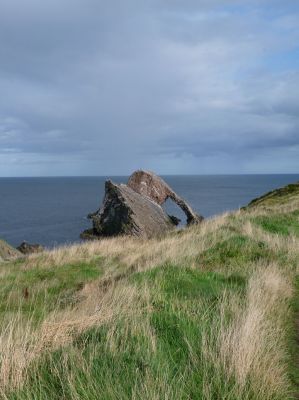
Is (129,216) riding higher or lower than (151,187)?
lower

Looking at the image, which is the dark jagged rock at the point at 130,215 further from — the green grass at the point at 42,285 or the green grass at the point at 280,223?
the green grass at the point at 42,285

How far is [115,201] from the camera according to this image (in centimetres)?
3331

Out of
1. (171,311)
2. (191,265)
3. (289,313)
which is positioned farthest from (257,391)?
(191,265)

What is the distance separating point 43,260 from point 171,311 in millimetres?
12400

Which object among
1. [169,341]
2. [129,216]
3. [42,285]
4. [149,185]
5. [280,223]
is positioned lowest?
[42,285]

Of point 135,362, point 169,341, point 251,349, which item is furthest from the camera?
point 169,341

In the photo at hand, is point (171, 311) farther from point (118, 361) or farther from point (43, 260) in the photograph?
point (43, 260)

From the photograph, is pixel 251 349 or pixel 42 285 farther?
pixel 42 285

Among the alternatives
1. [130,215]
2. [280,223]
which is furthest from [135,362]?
[130,215]

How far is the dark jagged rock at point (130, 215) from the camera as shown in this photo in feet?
103

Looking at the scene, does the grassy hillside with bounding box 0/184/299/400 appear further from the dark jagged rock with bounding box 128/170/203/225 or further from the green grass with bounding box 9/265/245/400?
the dark jagged rock with bounding box 128/170/203/225

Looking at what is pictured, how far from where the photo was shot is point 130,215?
104 feet

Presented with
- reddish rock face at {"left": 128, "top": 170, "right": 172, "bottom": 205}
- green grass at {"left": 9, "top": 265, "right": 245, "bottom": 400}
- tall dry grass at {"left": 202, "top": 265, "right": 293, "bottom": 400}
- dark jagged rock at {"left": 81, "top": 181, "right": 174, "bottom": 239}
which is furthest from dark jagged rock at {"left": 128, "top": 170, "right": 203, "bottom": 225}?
green grass at {"left": 9, "top": 265, "right": 245, "bottom": 400}

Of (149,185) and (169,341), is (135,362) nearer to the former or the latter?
(169,341)
